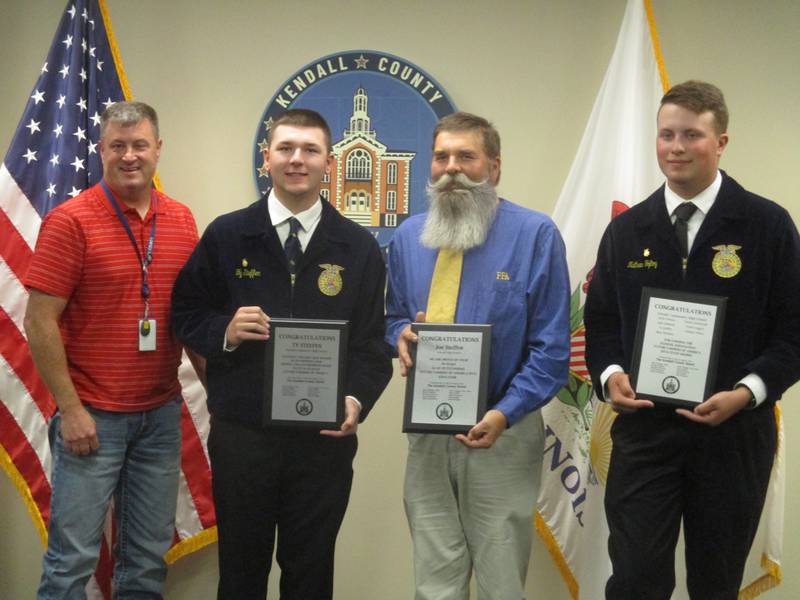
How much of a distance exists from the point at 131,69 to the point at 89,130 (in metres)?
0.50

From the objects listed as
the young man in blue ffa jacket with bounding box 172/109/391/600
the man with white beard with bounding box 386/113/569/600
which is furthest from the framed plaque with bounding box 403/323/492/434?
the young man in blue ffa jacket with bounding box 172/109/391/600

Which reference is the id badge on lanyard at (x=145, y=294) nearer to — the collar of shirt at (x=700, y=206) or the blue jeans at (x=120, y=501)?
the blue jeans at (x=120, y=501)

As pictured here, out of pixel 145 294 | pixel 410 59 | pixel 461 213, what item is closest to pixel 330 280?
pixel 461 213

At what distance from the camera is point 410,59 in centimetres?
356

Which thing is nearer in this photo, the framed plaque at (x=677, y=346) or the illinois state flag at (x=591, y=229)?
the framed plaque at (x=677, y=346)

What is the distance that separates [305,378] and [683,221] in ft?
3.97

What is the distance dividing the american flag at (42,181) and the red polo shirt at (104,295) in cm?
61

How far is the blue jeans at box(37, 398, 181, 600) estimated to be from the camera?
2.68 meters

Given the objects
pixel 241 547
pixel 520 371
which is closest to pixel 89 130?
pixel 241 547

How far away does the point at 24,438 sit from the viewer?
10.7 feet

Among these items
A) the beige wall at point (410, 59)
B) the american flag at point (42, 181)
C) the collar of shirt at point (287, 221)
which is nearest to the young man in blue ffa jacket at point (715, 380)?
the collar of shirt at point (287, 221)

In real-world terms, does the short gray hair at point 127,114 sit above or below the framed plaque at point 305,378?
above

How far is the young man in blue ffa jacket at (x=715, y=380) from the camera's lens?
234 cm

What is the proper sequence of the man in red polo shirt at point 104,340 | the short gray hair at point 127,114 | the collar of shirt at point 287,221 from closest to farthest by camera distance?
the collar of shirt at point 287,221
the man in red polo shirt at point 104,340
the short gray hair at point 127,114
